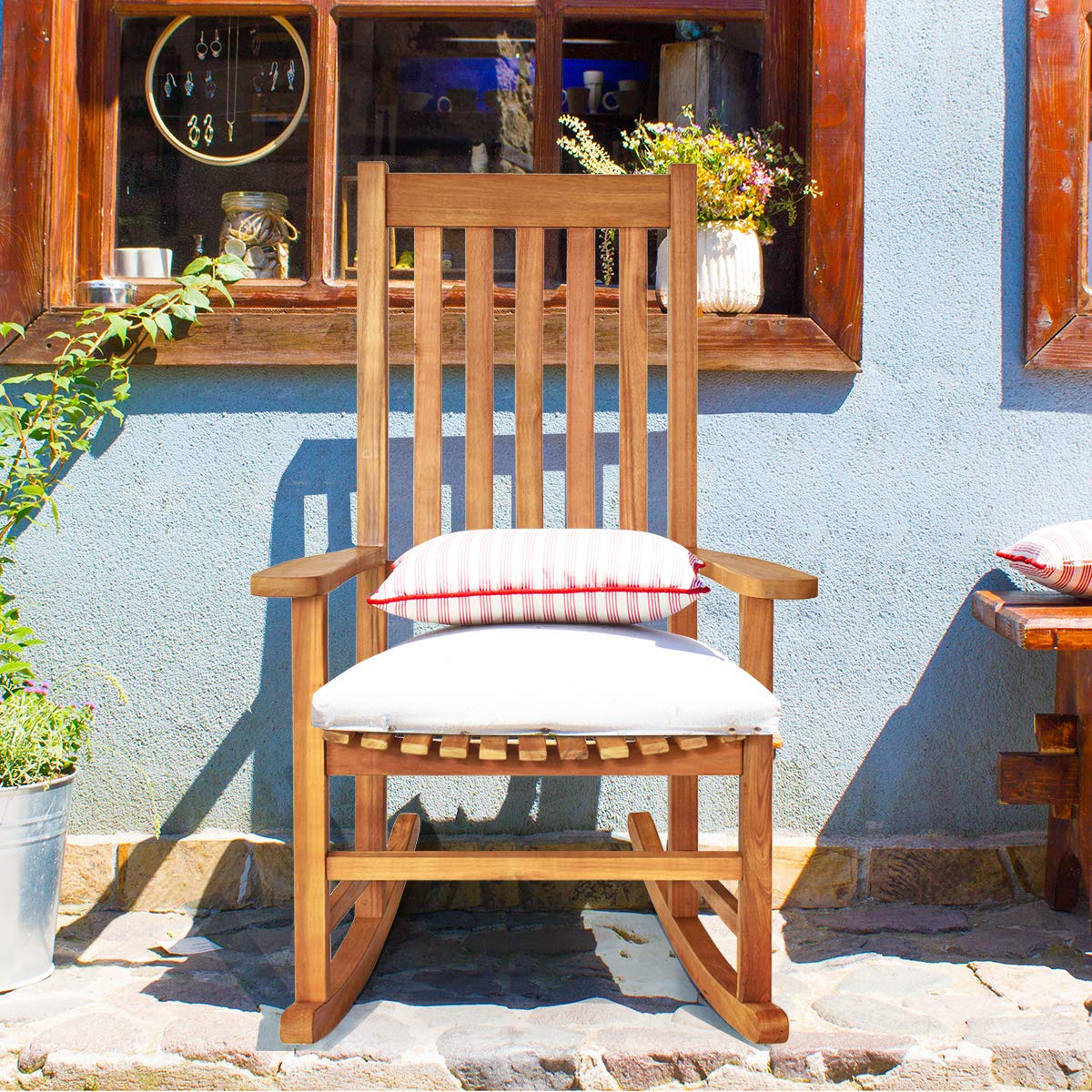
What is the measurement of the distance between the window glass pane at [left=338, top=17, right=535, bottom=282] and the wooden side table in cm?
118

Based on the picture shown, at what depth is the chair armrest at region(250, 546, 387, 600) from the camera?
130 centimetres

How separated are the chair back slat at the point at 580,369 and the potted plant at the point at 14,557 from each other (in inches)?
25.5

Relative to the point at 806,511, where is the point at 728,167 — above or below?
above

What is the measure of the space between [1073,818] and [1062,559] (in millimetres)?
478

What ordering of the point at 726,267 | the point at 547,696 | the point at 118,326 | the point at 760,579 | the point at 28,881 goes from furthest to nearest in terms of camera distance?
the point at 726,267 < the point at 118,326 < the point at 28,881 < the point at 760,579 < the point at 547,696

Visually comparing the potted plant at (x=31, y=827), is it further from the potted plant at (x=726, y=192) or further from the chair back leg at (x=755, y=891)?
the potted plant at (x=726, y=192)

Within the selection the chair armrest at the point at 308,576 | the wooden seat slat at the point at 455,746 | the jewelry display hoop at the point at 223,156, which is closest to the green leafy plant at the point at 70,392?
the jewelry display hoop at the point at 223,156

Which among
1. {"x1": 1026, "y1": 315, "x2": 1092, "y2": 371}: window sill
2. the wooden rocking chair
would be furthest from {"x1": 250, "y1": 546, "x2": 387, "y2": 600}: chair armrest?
{"x1": 1026, "y1": 315, "x2": 1092, "y2": 371}: window sill

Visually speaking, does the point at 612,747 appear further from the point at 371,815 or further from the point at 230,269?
the point at 230,269

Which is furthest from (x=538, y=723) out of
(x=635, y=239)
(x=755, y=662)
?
(x=635, y=239)

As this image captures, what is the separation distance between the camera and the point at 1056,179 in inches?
75.3

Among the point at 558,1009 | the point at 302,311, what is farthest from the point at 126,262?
the point at 558,1009

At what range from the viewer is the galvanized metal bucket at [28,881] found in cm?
154

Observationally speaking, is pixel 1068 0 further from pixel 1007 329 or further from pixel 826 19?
pixel 1007 329
